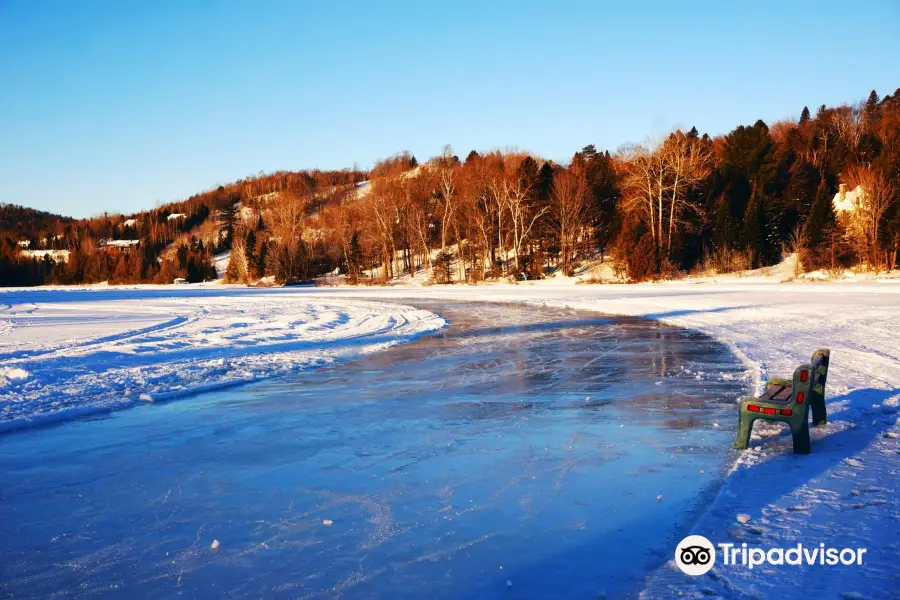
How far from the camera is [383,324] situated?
20.1 metres

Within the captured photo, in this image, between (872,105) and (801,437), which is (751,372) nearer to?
(801,437)

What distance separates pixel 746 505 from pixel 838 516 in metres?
0.58

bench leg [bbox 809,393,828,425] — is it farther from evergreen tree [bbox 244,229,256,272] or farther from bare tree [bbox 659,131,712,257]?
evergreen tree [bbox 244,229,256,272]

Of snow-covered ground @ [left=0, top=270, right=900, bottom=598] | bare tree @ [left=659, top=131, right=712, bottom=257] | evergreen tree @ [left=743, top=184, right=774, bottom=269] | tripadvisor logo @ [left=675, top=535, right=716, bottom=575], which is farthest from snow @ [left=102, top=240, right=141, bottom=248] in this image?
tripadvisor logo @ [left=675, top=535, right=716, bottom=575]

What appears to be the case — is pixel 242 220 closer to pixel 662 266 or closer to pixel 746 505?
pixel 662 266

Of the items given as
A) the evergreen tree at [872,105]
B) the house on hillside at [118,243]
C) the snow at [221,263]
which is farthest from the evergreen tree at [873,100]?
the house on hillside at [118,243]

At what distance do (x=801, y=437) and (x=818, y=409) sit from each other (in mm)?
1105

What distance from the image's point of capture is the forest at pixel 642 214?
140 feet

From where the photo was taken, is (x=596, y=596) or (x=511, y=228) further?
(x=511, y=228)

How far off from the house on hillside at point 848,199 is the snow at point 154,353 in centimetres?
3546

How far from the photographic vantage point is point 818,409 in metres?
6.60

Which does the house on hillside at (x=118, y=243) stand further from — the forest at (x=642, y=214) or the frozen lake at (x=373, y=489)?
the frozen lake at (x=373, y=489)

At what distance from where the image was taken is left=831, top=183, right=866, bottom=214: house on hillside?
42312 millimetres

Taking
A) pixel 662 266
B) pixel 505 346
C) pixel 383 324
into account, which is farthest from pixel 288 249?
pixel 505 346
